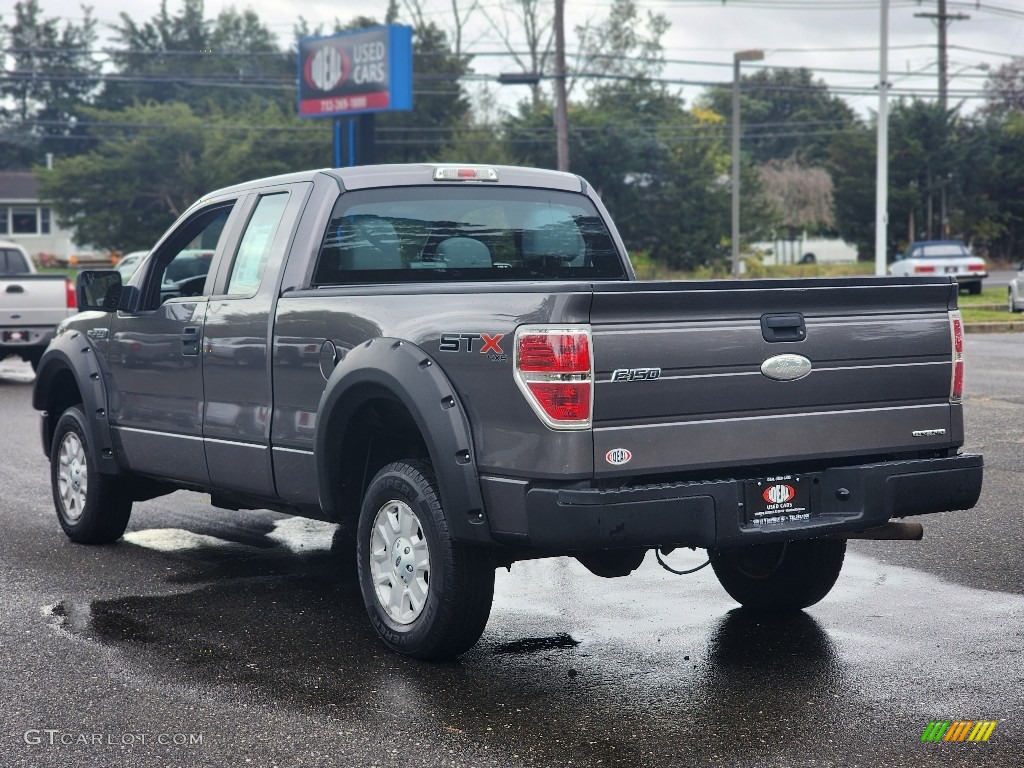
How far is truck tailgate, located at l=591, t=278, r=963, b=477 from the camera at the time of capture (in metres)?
4.80

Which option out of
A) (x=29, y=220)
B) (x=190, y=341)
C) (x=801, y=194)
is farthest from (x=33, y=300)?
(x=29, y=220)

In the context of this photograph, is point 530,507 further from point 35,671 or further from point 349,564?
point 349,564

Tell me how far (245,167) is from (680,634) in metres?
63.9

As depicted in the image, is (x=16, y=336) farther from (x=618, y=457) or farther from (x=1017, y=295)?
(x=1017, y=295)

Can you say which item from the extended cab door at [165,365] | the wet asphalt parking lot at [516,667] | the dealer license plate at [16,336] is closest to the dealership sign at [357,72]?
the dealer license plate at [16,336]

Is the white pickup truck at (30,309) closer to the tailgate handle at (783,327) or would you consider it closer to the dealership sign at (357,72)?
the tailgate handle at (783,327)

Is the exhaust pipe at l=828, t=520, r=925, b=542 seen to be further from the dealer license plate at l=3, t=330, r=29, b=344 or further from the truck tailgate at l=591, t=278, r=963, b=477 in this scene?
the dealer license plate at l=3, t=330, r=29, b=344

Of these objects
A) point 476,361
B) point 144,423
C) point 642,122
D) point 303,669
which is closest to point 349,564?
point 144,423

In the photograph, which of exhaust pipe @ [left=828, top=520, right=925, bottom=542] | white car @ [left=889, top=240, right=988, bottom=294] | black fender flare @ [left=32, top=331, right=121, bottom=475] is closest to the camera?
exhaust pipe @ [left=828, top=520, right=925, bottom=542]

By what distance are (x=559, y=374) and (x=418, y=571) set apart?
122 cm

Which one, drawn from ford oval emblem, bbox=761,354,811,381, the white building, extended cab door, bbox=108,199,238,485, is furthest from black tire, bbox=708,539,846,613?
the white building

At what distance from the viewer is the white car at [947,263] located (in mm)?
35000

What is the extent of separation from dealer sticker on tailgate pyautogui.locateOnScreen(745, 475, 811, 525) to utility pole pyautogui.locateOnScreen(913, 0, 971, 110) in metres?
54.0

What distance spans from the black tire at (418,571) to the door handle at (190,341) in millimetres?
1609
